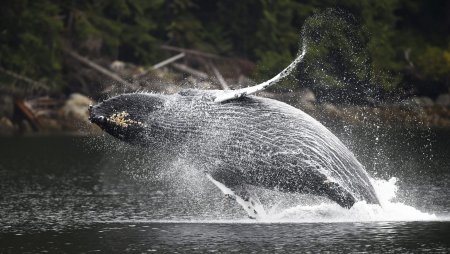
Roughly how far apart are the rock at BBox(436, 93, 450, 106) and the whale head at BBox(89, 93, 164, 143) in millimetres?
41117

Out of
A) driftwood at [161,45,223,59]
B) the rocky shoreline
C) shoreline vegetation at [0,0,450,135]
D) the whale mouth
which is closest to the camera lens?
the whale mouth

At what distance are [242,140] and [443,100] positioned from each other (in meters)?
41.7

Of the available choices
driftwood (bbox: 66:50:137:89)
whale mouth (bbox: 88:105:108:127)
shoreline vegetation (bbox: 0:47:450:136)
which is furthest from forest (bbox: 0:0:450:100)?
whale mouth (bbox: 88:105:108:127)

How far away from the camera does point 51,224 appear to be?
2427 cm

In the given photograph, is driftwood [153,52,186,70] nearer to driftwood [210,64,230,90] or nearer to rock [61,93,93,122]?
driftwood [210,64,230,90]

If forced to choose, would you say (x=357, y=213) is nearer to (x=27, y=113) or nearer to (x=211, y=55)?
(x=27, y=113)

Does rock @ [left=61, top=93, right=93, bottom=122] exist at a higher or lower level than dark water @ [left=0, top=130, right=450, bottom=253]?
higher

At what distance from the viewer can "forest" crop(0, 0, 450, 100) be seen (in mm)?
56031

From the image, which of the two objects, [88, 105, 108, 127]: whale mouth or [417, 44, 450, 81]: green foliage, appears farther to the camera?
[417, 44, 450, 81]: green foliage

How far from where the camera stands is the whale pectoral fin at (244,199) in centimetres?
2236

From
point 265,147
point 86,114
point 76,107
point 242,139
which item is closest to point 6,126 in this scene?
point 76,107

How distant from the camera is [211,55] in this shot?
67375 millimetres

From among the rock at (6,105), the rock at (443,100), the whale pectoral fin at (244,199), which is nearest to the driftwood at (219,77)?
the rock at (6,105)

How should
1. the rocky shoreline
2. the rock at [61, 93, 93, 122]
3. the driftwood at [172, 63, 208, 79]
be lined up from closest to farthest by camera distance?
1. the rocky shoreline
2. the rock at [61, 93, 93, 122]
3. the driftwood at [172, 63, 208, 79]
